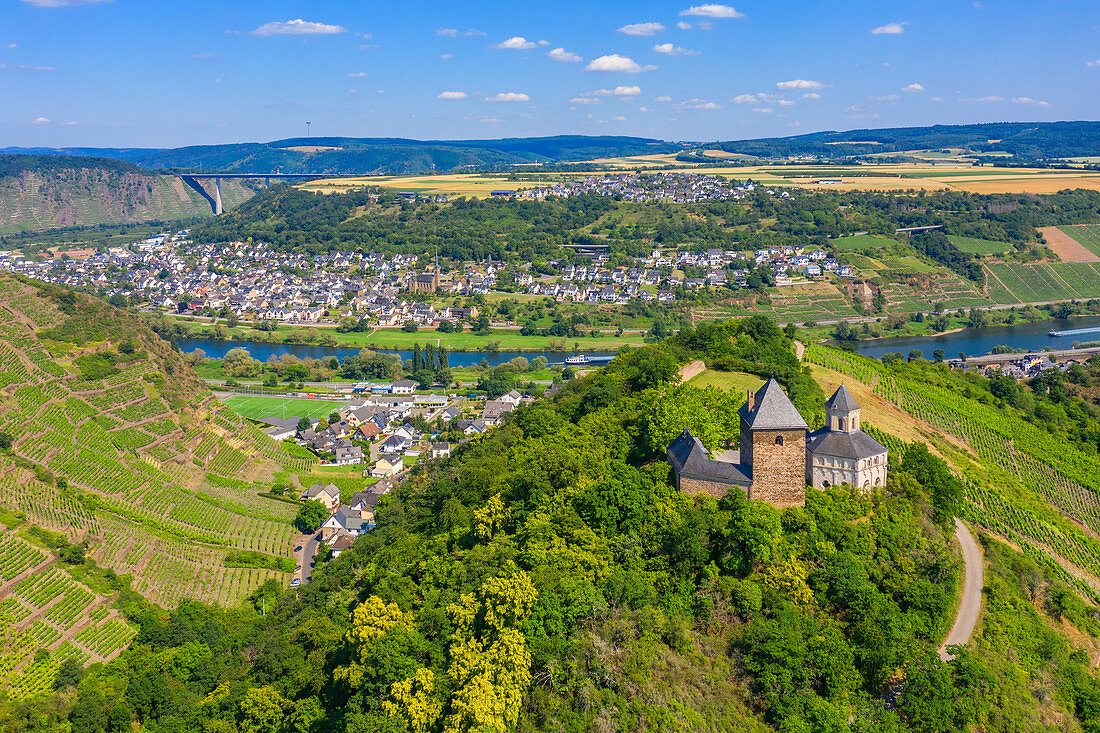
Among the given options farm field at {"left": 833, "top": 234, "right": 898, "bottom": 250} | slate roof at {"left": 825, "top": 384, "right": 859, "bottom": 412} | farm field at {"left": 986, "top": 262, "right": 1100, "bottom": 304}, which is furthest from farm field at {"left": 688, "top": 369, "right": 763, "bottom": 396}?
farm field at {"left": 833, "top": 234, "right": 898, "bottom": 250}

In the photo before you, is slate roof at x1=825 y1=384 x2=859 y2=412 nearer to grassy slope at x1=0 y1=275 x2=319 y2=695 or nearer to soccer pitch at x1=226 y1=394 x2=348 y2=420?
grassy slope at x1=0 y1=275 x2=319 y2=695

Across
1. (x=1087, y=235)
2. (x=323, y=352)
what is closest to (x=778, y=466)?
(x=323, y=352)

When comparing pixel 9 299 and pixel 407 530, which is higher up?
pixel 9 299

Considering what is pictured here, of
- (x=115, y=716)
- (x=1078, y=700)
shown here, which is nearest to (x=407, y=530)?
(x=115, y=716)

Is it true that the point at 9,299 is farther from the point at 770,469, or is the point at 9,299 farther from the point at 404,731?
the point at 770,469

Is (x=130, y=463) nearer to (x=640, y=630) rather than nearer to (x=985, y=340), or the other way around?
(x=640, y=630)

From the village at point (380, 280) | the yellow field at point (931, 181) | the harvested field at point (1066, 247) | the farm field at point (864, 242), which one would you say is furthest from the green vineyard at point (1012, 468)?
the yellow field at point (931, 181)
